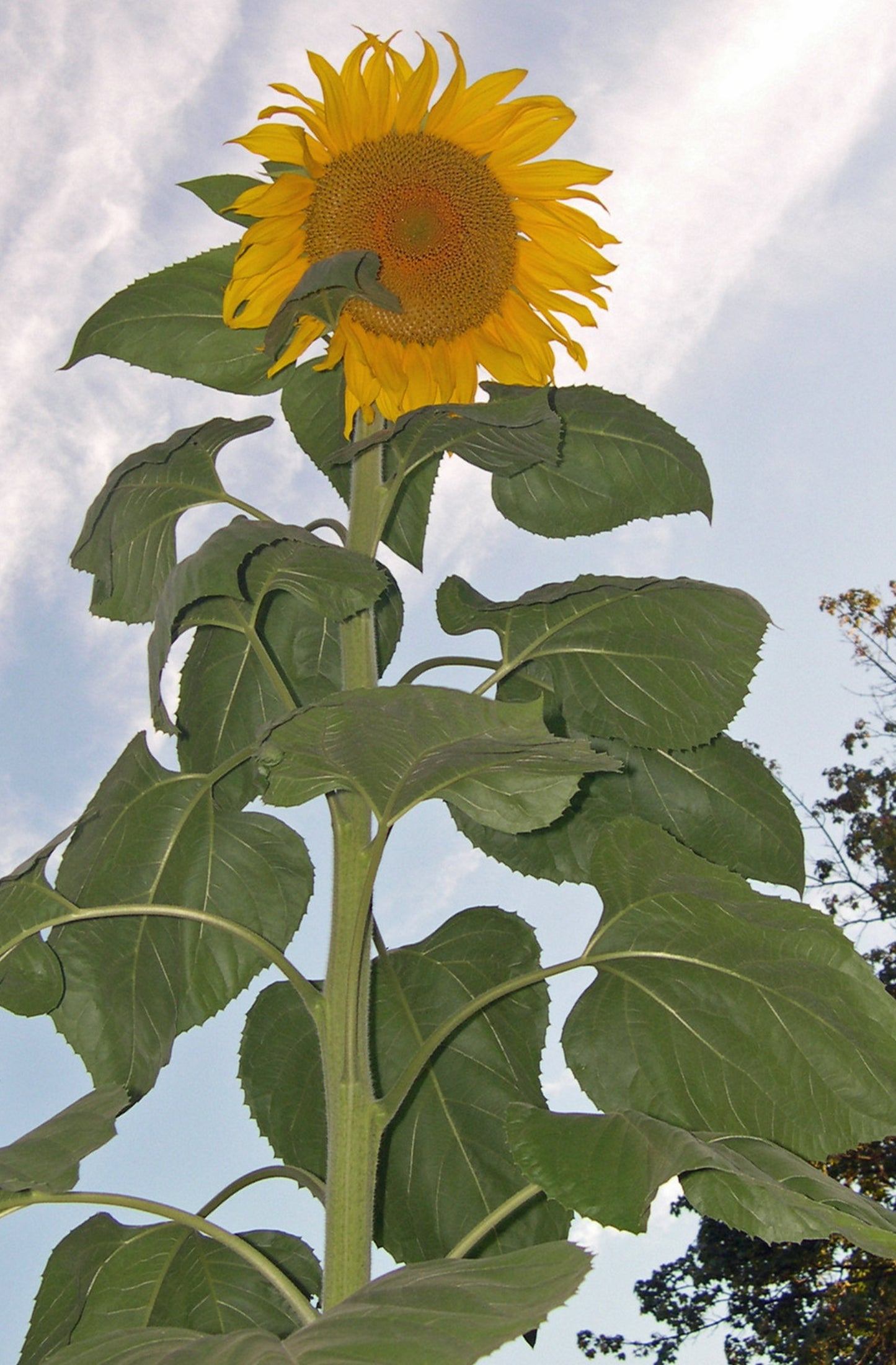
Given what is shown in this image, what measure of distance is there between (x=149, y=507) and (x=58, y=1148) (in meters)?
0.76

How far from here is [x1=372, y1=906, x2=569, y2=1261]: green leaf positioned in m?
1.58

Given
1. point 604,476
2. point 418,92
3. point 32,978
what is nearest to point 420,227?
point 418,92

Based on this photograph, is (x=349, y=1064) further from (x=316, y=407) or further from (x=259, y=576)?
(x=316, y=407)

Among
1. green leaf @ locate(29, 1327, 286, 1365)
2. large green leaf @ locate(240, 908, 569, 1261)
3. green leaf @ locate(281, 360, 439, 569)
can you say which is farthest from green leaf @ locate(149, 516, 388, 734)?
green leaf @ locate(29, 1327, 286, 1365)

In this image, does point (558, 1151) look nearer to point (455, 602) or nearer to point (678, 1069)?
point (678, 1069)

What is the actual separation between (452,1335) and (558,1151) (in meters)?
0.34

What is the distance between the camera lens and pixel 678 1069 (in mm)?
1378

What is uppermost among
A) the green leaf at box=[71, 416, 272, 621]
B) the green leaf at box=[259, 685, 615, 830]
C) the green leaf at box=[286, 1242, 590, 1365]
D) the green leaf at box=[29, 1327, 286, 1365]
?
the green leaf at box=[71, 416, 272, 621]

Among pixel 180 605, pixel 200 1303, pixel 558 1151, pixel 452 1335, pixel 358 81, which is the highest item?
pixel 358 81

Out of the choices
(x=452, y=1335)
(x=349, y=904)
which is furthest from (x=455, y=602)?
(x=452, y=1335)

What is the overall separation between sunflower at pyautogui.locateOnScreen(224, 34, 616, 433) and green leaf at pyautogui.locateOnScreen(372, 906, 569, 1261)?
706 mm

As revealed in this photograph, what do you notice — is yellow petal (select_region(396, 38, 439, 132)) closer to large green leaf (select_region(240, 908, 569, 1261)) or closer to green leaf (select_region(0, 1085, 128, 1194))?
large green leaf (select_region(240, 908, 569, 1261))

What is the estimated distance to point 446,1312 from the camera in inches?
32.0

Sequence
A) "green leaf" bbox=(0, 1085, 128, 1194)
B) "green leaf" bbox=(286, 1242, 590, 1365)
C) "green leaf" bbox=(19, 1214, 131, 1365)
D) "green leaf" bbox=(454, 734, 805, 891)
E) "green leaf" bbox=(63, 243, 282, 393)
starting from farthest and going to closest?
"green leaf" bbox=(454, 734, 805, 891), "green leaf" bbox=(63, 243, 282, 393), "green leaf" bbox=(19, 1214, 131, 1365), "green leaf" bbox=(0, 1085, 128, 1194), "green leaf" bbox=(286, 1242, 590, 1365)
